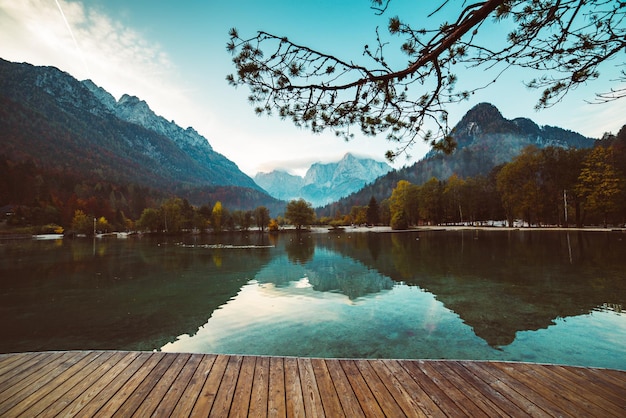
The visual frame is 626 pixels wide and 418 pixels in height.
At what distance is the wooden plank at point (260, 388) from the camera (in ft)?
10.3

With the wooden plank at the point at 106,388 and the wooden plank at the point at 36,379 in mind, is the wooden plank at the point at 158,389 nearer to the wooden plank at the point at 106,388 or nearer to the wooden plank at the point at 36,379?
the wooden plank at the point at 106,388

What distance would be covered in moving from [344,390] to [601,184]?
58834 millimetres

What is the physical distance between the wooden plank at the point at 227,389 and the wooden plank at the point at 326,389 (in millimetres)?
1069

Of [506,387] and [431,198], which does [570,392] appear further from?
[431,198]

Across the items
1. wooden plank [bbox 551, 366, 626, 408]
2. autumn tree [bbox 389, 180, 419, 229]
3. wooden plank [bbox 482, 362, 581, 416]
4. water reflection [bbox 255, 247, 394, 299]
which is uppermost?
autumn tree [bbox 389, 180, 419, 229]

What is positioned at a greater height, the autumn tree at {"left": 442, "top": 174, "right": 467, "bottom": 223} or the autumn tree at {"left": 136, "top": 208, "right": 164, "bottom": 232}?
the autumn tree at {"left": 442, "top": 174, "right": 467, "bottom": 223}

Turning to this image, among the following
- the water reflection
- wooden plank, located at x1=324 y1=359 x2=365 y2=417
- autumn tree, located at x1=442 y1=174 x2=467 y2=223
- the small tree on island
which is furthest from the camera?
the small tree on island

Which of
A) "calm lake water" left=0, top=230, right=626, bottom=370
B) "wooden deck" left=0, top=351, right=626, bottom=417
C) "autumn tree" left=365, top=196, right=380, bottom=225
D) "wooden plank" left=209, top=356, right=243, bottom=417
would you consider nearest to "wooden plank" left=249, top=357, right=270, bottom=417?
"wooden deck" left=0, top=351, right=626, bottom=417

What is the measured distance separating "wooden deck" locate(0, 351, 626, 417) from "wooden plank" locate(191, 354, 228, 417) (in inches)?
0.5

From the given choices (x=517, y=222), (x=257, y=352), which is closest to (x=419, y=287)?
(x=257, y=352)

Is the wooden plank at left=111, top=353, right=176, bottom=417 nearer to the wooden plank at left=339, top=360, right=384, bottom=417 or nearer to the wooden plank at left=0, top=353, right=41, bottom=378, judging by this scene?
the wooden plank at left=0, top=353, right=41, bottom=378

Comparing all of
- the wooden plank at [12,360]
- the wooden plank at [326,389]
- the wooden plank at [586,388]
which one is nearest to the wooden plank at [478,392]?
the wooden plank at [586,388]

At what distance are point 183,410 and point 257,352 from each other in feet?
14.9

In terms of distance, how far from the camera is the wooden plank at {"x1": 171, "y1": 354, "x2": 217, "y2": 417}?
3.16 meters
